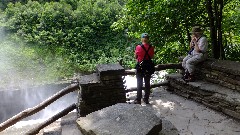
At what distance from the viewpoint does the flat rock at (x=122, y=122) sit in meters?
3.36

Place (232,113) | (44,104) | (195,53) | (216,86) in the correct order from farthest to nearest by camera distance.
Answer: (195,53)
(216,86)
(44,104)
(232,113)

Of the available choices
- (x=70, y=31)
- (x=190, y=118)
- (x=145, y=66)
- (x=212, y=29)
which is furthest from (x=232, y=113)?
(x=70, y=31)

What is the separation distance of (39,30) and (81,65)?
5.87 m

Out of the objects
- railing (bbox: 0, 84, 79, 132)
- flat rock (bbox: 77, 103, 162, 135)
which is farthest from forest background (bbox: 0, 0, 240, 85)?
flat rock (bbox: 77, 103, 162, 135)

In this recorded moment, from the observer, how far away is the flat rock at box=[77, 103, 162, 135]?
11.0 feet

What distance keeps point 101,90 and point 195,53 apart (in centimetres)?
255

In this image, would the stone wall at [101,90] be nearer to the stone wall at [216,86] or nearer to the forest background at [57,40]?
the stone wall at [216,86]

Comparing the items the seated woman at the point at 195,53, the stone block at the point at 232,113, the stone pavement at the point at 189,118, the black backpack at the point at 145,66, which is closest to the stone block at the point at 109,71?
the black backpack at the point at 145,66

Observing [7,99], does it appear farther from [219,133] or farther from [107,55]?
[219,133]

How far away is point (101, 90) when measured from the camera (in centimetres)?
505

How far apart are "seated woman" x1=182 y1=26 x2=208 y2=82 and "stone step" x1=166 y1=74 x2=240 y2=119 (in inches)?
9.1

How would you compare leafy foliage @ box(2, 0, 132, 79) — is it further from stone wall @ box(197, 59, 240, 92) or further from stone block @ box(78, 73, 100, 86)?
stone block @ box(78, 73, 100, 86)

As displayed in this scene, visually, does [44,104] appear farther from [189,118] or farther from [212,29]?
[212,29]

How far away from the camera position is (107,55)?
71.5ft
